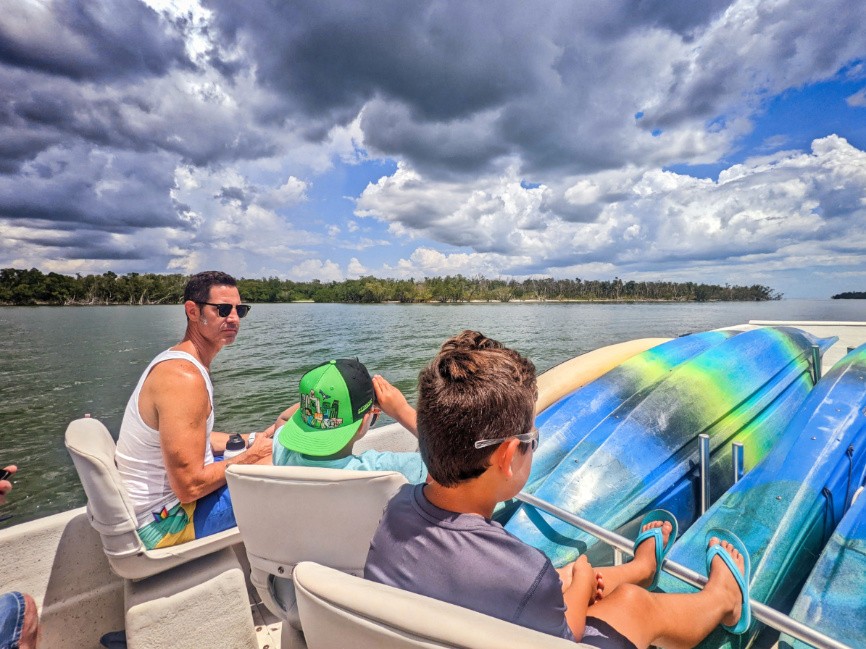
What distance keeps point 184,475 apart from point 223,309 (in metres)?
0.85

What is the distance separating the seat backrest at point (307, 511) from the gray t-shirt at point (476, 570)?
0.35 metres

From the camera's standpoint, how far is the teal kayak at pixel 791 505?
184cm

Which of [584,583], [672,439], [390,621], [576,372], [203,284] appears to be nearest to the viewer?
[390,621]

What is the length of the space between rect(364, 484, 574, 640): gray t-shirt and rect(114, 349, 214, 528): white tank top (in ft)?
4.47

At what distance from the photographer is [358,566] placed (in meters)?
1.57

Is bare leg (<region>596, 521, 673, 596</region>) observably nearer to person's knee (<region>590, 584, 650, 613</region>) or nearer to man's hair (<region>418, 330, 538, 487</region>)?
person's knee (<region>590, 584, 650, 613</region>)

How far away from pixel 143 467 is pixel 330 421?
866mm

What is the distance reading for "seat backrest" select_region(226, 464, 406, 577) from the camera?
1.36m

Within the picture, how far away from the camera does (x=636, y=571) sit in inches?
66.8

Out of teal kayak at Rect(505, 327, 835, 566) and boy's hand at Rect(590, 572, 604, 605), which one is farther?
teal kayak at Rect(505, 327, 835, 566)

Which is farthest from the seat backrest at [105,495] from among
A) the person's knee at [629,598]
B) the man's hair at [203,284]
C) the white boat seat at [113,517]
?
the person's knee at [629,598]

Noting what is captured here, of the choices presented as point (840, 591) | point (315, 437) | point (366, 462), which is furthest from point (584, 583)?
point (840, 591)

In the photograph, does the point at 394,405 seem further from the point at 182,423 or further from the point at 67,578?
the point at 67,578

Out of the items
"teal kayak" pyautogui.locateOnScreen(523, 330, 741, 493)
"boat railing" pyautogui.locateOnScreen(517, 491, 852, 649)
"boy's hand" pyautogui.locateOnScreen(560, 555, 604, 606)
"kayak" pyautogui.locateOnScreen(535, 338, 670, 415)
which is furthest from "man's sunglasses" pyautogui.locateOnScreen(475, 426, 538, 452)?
"kayak" pyautogui.locateOnScreen(535, 338, 670, 415)
